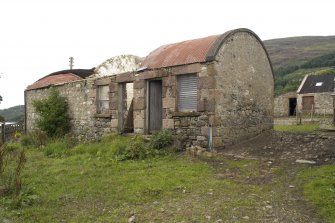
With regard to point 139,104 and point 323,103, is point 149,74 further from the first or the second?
point 323,103

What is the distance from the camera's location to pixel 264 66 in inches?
491

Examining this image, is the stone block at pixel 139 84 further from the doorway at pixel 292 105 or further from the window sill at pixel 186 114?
the doorway at pixel 292 105

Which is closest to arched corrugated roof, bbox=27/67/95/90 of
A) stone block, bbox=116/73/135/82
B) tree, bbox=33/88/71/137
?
tree, bbox=33/88/71/137

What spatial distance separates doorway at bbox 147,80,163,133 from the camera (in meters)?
11.4

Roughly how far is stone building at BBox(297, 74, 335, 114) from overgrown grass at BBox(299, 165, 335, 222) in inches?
931

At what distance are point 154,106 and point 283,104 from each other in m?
24.2

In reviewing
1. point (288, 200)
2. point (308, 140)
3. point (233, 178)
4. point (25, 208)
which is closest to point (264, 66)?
point (308, 140)

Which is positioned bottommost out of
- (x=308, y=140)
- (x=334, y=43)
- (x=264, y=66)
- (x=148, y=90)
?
(x=308, y=140)

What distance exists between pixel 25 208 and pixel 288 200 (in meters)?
4.63

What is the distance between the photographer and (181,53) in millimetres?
10680

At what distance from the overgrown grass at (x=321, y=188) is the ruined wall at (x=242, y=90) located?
331 centimetres

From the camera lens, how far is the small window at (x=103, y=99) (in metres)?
13.0

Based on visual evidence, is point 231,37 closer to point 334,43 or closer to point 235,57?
point 235,57

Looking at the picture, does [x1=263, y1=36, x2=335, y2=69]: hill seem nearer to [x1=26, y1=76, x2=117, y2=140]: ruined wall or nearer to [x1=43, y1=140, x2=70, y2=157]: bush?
[x1=26, y1=76, x2=117, y2=140]: ruined wall
